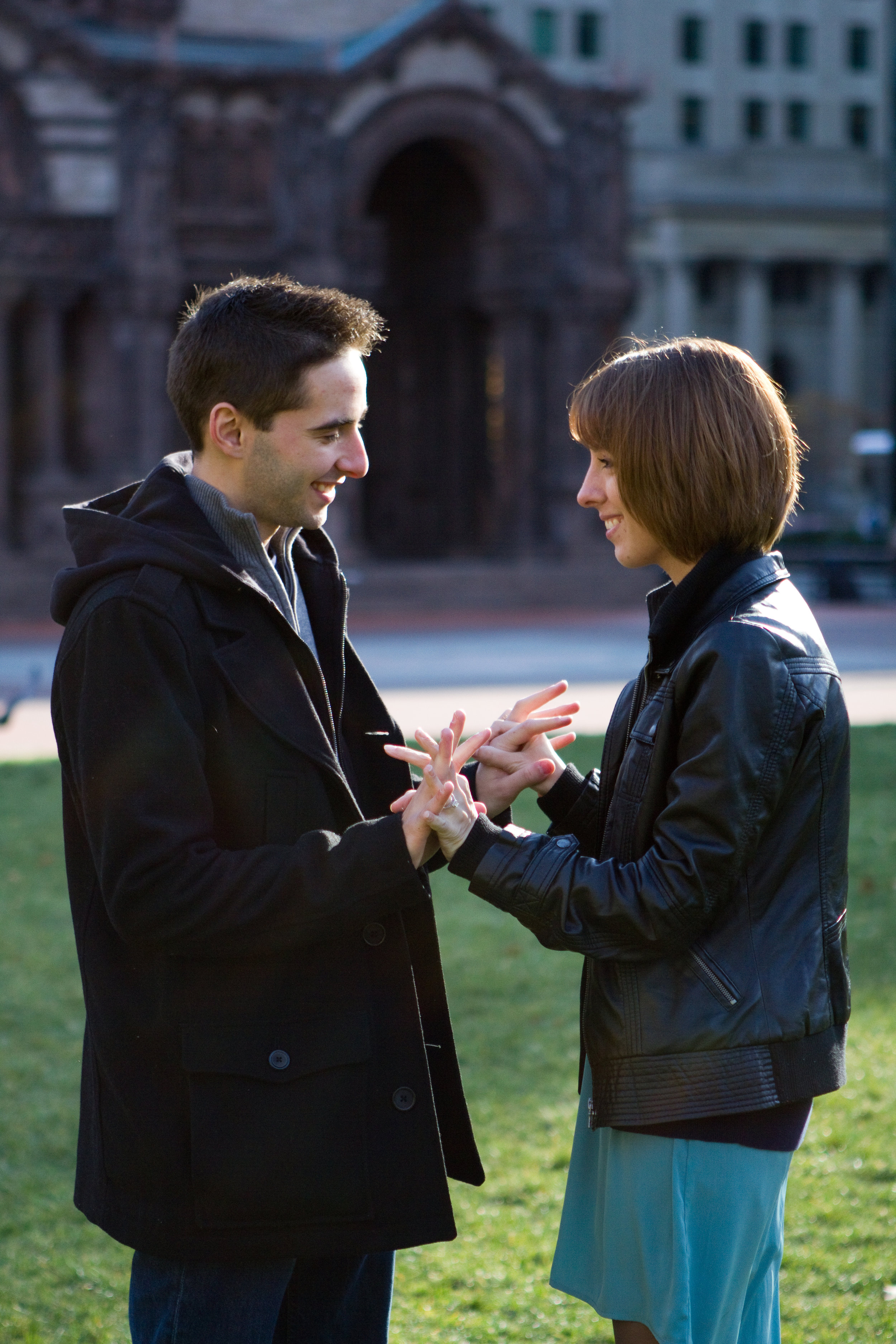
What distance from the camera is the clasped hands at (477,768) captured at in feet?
9.41

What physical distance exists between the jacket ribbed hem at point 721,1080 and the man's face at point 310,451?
1.15 metres

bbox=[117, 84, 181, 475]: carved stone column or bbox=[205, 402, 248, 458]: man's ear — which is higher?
bbox=[117, 84, 181, 475]: carved stone column

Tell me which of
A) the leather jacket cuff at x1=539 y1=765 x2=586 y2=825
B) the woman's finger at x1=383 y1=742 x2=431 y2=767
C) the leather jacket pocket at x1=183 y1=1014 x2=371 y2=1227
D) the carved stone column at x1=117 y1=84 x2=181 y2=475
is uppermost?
the carved stone column at x1=117 y1=84 x2=181 y2=475

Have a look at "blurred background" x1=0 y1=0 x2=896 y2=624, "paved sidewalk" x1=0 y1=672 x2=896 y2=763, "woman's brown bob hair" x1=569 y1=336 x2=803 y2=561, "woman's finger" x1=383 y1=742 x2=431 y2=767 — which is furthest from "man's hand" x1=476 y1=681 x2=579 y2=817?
"blurred background" x1=0 y1=0 x2=896 y2=624

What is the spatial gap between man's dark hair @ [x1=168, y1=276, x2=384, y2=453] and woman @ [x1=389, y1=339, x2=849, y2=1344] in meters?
0.48

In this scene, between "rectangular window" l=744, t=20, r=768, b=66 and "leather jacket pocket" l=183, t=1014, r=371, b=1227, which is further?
"rectangular window" l=744, t=20, r=768, b=66

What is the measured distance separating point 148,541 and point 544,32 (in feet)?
233

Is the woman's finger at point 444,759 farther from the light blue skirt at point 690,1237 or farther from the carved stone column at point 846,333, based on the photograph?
the carved stone column at point 846,333

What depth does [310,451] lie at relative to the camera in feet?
9.80

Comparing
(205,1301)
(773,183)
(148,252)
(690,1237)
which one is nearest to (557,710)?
(690,1237)

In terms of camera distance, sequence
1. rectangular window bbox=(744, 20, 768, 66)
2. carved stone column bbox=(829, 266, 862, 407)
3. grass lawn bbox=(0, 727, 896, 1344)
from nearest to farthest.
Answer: grass lawn bbox=(0, 727, 896, 1344), carved stone column bbox=(829, 266, 862, 407), rectangular window bbox=(744, 20, 768, 66)

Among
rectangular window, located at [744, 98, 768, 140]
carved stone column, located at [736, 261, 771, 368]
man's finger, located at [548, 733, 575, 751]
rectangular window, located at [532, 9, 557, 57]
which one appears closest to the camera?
man's finger, located at [548, 733, 575, 751]

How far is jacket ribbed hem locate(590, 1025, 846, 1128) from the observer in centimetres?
274

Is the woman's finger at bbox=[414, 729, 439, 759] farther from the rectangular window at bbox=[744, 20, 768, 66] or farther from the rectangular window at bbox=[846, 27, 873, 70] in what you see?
the rectangular window at bbox=[846, 27, 873, 70]
